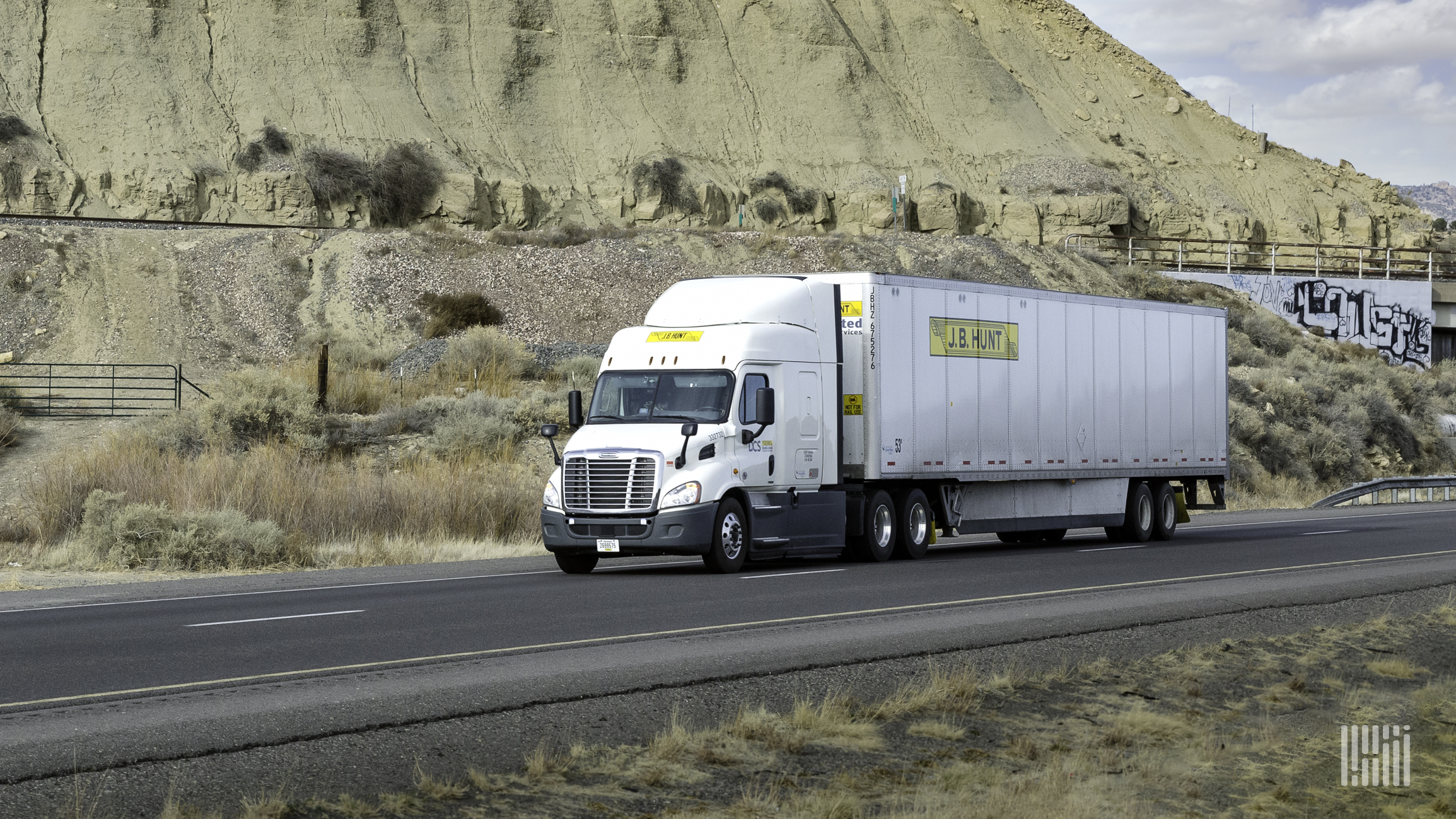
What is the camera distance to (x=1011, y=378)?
2166 cm

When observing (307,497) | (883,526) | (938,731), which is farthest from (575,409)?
(938,731)

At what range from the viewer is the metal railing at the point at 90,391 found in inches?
1336

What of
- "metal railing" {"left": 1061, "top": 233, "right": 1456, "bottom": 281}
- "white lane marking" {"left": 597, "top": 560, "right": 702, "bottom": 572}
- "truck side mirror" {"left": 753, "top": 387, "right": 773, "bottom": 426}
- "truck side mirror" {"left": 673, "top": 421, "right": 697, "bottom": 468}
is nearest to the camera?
"truck side mirror" {"left": 673, "top": 421, "right": 697, "bottom": 468}

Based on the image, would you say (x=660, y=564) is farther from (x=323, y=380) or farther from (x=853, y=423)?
(x=323, y=380)

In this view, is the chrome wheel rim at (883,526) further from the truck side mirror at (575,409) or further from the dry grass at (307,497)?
the dry grass at (307,497)

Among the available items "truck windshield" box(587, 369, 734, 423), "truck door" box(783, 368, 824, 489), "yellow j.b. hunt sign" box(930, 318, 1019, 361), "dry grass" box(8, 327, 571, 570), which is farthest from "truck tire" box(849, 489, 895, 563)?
"dry grass" box(8, 327, 571, 570)

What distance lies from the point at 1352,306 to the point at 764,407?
55.6m

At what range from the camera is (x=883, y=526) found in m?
20.0

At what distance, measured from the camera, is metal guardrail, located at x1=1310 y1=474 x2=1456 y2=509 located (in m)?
35.9

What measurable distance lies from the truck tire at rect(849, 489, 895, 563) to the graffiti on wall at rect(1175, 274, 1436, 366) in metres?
50.0

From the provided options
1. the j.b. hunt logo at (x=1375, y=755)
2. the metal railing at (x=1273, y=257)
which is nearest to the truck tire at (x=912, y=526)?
the j.b. hunt logo at (x=1375, y=755)

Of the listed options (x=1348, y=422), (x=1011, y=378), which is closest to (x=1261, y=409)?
(x=1348, y=422)

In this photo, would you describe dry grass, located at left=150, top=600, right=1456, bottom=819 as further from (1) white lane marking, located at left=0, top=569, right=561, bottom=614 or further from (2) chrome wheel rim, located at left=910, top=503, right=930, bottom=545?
(2) chrome wheel rim, located at left=910, top=503, right=930, bottom=545

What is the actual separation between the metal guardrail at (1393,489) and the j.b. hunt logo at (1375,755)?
28.1 metres
